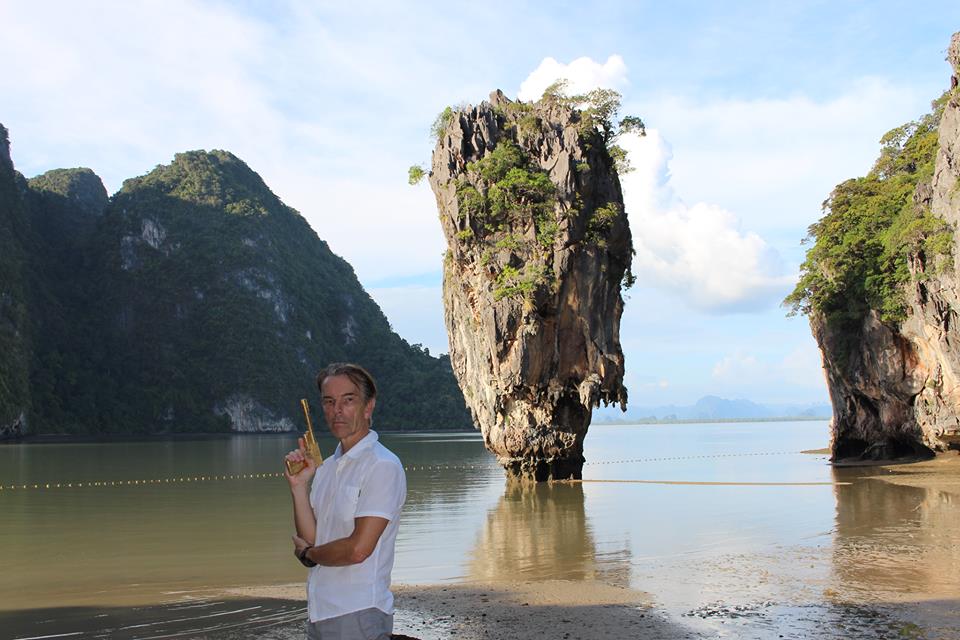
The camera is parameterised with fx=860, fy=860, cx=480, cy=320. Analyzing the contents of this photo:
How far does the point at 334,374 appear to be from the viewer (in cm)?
344

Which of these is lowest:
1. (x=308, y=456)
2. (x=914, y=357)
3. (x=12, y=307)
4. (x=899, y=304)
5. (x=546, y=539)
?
(x=546, y=539)

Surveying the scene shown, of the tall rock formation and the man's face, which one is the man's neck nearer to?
the man's face

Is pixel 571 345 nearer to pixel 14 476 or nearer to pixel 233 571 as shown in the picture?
pixel 233 571

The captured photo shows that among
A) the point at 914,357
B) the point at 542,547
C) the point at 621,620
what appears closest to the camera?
the point at 621,620

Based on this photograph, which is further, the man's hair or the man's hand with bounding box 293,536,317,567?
the man's hair

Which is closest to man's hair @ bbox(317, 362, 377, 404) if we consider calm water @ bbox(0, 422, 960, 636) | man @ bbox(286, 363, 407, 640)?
man @ bbox(286, 363, 407, 640)

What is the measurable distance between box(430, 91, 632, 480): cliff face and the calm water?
245cm

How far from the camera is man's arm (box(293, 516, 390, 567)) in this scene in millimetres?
3129

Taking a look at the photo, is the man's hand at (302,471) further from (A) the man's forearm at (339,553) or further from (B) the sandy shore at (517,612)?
(B) the sandy shore at (517,612)

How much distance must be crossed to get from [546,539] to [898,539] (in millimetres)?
6097

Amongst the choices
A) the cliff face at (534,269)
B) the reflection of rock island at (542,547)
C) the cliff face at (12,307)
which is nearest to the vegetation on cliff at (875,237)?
the cliff face at (534,269)

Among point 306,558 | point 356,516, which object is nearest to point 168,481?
point 306,558

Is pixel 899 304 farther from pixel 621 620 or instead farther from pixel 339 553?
pixel 339 553

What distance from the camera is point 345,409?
134 inches
